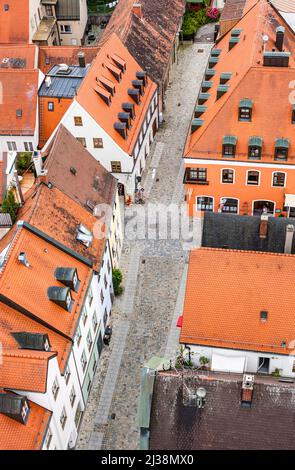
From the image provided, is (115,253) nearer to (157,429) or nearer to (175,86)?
(157,429)

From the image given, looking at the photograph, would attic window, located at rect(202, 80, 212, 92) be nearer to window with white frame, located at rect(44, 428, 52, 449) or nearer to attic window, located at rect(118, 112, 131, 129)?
attic window, located at rect(118, 112, 131, 129)

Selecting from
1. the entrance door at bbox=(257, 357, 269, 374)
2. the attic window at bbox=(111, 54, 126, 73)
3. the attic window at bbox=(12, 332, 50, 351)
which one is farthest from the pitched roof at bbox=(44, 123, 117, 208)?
the entrance door at bbox=(257, 357, 269, 374)

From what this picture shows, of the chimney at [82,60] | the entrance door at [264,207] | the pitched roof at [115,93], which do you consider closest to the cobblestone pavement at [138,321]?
the pitched roof at [115,93]

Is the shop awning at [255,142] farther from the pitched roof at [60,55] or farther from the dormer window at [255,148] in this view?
the pitched roof at [60,55]

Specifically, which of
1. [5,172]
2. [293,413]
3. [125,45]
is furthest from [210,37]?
[293,413]

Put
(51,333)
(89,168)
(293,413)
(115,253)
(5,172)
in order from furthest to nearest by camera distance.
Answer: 1. (115,253)
2. (89,168)
3. (5,172)
4. (51,333)
5. (293,413)

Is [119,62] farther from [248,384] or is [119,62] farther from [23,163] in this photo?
[248,384]

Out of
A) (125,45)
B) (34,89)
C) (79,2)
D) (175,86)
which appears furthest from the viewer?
(79,2)

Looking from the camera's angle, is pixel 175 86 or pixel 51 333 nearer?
pixel 51 333
